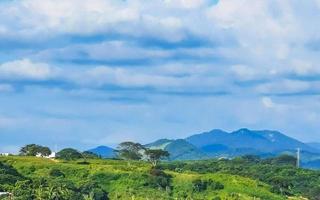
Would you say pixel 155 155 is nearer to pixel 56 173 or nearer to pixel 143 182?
pixel 143 182

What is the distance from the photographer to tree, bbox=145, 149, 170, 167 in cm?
19060

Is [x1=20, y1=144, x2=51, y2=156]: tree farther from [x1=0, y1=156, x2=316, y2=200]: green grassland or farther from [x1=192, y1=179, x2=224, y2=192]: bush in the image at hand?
[x1=192, y1=179, x2=224, y2=192]: bush

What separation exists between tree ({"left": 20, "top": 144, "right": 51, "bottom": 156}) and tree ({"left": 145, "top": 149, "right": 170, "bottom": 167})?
2352cm

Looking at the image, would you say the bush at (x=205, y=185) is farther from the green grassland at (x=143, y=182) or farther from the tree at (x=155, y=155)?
the tree at (x=155, y=155)

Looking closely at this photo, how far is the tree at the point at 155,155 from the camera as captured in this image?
19060 centimetres

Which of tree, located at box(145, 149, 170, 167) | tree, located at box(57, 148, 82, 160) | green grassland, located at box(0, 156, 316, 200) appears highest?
tree, located at box(145, 149, 170, 167)

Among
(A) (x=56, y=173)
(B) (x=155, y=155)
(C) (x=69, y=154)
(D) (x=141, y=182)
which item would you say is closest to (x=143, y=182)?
(D) (x=141, y=182)

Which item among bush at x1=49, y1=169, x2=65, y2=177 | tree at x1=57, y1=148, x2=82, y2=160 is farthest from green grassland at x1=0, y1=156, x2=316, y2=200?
tree at x1=57, y1=148, x2=82, y2=160

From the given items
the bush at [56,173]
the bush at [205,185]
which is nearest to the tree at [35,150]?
the bush at [56,173]

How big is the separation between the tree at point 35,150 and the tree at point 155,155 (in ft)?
77.2

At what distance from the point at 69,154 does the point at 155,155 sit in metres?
20.1

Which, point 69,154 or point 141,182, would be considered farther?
point 69,154

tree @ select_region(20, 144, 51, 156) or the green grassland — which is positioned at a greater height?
tree @ select_region(20, 144, 51, 156)

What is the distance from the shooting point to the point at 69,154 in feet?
604
